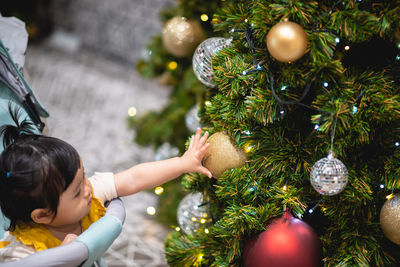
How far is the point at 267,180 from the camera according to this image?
0.80m

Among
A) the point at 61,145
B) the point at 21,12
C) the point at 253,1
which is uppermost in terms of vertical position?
the point at 253,1

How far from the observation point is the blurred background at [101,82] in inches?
71.1

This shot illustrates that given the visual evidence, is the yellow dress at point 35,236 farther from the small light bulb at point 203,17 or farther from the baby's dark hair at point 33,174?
the small light bulb at point 203,17

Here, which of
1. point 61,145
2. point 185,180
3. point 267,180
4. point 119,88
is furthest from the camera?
point 119,88

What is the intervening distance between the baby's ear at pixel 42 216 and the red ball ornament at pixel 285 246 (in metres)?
0.39

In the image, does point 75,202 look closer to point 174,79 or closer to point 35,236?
point 35,236

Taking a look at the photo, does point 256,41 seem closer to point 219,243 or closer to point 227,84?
point 227,84

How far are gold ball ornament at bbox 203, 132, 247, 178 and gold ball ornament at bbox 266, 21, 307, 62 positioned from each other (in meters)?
0.22

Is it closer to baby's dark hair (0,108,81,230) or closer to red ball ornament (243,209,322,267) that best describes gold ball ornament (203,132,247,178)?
red ball ornament (243,209,322,267)

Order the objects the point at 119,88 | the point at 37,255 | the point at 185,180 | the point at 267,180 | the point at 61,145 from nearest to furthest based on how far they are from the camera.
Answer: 1. the point at 37,255
2. the point at 61,145
3. the point at 267,180
4. the point at 185,180
5. the point at 119,88

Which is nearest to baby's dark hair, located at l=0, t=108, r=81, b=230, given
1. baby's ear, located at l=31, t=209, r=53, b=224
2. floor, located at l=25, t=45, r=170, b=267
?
baby's ear, located at l=31, t=209, r=53, b=224

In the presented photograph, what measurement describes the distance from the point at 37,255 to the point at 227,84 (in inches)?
18.3

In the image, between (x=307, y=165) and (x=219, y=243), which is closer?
(x=307, y=165)

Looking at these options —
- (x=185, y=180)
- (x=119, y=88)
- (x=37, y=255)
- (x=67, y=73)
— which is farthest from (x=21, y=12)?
(x=37, y=255)
